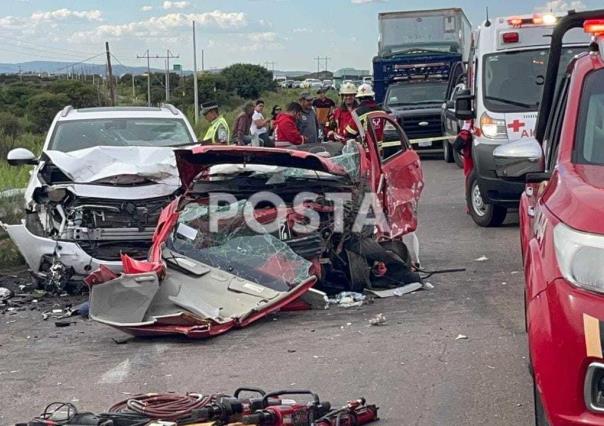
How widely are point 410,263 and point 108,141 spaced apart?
3.56 metres

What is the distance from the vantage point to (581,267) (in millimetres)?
3631

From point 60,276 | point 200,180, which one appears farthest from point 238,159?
point 60,276

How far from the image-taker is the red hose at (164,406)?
4.87 m

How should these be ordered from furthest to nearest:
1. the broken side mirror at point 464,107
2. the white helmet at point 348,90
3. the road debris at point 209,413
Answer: the white helmet at point 348,90 < the broken side mirror at point 464,107 < the road debris at point 209,413

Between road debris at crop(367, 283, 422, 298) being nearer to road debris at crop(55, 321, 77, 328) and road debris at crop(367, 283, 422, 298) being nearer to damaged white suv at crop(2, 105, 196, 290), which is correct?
damaged white suv at crop(2, 105, 196, 290)

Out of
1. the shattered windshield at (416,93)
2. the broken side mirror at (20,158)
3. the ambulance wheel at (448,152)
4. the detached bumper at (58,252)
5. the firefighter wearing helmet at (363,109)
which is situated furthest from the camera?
the shattered windshield at (416,93)

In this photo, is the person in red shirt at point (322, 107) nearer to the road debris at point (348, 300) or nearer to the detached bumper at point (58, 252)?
the road debris at point (348, 300)

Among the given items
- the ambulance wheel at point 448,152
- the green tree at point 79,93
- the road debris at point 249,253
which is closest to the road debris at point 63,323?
the road debris at point 249,253

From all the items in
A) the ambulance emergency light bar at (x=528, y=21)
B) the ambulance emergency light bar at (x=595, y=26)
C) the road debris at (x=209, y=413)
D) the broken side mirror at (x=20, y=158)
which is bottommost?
the road debris at (x=209, y=413)

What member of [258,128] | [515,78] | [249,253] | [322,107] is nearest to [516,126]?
[515,78]

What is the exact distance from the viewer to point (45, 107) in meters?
47.7

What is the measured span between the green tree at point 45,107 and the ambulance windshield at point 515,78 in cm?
3503

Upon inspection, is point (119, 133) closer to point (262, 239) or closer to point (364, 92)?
point (262, 239)

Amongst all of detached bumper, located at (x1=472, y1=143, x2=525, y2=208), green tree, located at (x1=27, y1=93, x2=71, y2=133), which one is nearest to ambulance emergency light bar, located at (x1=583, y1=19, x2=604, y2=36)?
detached bumper, located at (x1=472, y1=143, x2=525, y2=208)
